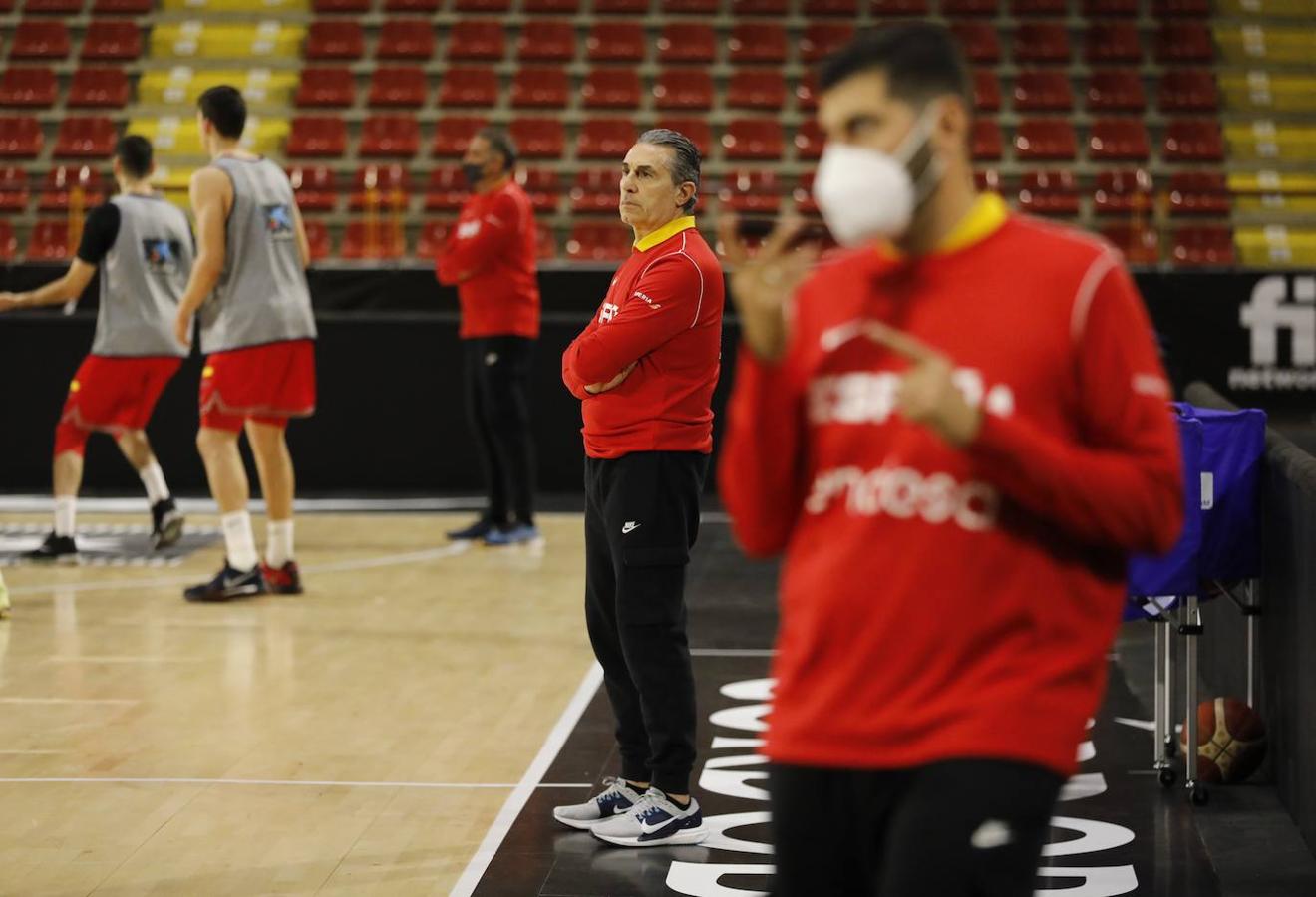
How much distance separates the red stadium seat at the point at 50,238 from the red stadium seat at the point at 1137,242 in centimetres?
800

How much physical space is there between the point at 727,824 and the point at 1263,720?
1702 millimetres

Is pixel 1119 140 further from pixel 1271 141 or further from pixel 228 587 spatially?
pixel 228 587

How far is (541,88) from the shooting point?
54.4 feet

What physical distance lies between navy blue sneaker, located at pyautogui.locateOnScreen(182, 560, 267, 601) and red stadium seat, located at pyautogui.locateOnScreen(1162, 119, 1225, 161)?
10.6m

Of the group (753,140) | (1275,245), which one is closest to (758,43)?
(753,140)

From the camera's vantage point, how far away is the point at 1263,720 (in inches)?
211

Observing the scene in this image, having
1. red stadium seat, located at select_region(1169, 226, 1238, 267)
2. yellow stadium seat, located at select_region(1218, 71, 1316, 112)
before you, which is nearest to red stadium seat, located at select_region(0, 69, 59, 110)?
red stadium seat, located at select_region(1169, 226, 1238, 267)

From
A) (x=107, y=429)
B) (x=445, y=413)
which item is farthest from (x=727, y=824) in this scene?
(x=445, y=413)

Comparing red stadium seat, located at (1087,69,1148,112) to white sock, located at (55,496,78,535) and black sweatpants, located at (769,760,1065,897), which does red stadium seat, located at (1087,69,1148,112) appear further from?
black sweatpants, located at (769,760,1065,897)

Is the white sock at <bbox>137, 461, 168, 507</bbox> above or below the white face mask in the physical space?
below

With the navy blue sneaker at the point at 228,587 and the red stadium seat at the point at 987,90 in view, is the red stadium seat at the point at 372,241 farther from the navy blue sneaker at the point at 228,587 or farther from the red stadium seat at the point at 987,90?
the red stadium seat at the point at 987,90

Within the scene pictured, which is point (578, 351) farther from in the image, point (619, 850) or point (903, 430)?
point (903, 430)

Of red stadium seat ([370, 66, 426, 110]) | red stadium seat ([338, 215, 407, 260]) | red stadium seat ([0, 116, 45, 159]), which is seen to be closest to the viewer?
red stadium seat ([338, 215, 407, 260])

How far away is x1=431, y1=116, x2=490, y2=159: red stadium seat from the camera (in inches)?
630
